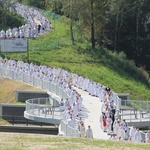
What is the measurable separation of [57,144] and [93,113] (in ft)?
48.2

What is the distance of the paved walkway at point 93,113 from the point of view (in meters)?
36.6

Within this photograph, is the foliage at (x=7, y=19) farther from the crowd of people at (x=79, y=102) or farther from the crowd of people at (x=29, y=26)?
the crowd of people at (x=79, y=102)

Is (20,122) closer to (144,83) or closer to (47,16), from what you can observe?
(144,83)

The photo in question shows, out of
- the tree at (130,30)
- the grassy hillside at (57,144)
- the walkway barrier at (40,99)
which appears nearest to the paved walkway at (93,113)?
the walkway barrier at (40,99)

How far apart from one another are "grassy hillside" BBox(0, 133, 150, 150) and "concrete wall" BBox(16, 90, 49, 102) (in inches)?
804

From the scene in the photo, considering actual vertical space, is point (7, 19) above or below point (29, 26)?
above

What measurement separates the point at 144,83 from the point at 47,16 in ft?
110

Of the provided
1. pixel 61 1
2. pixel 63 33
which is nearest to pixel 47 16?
pixel 63 33

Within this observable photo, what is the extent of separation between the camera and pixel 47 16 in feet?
322

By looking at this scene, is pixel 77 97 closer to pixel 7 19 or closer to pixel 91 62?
pixel 91 62

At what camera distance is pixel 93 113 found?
42.1 meters

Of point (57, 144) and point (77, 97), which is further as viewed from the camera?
point (77, 97)

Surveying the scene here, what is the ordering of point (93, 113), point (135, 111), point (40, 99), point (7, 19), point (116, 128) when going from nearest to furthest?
point (116, 128), point (135, 111), point (93, 113), point (40, 99), point (7, 19)

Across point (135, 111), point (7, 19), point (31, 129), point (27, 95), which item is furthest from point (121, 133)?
point (7, 19)
